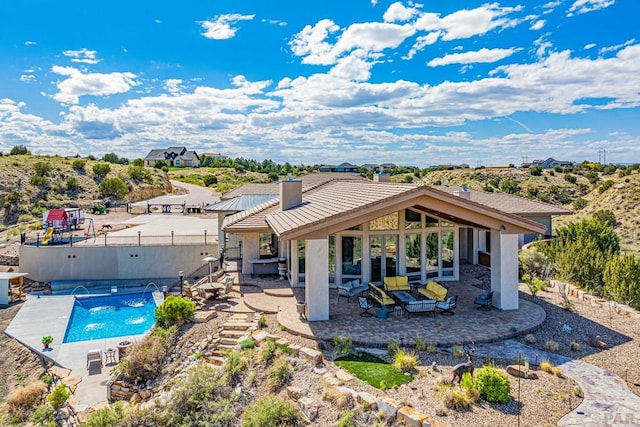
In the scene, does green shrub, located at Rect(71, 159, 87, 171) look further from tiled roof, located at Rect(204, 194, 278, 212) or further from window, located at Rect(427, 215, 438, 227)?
window, located at Rect(427, 215, 438, 227)

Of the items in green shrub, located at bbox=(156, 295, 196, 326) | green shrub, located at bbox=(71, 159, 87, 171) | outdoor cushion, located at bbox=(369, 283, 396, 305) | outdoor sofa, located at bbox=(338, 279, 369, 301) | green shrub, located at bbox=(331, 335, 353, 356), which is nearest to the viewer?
green shrub, located at bbox=(331, 335, 353, 356)

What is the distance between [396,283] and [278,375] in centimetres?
700

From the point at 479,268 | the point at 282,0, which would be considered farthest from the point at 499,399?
the point at 282,0

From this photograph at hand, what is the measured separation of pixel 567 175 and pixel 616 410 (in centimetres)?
6790

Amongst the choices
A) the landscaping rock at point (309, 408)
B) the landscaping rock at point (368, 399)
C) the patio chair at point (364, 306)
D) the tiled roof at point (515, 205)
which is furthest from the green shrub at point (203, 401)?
the tiled roof at point (515, 205)

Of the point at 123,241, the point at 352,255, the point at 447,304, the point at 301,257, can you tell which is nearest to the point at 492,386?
the point at 447,304

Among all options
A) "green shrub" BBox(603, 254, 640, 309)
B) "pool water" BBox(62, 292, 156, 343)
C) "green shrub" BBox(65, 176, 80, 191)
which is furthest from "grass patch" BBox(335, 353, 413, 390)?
"green shrub" BBox(65, 176, 80, 191)

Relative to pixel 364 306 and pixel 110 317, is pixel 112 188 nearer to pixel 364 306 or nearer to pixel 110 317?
pixel 110 317

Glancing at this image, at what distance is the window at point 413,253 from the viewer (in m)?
16.3

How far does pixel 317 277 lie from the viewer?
40.7 ft

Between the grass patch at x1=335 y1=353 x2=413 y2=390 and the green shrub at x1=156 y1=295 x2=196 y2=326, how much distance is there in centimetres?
627

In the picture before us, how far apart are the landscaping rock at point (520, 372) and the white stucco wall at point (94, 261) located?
18.7 metres

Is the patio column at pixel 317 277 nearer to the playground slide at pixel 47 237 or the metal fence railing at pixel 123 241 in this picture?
the metal fence railing at pixel 123 241

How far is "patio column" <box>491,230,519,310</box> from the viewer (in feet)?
45.2
